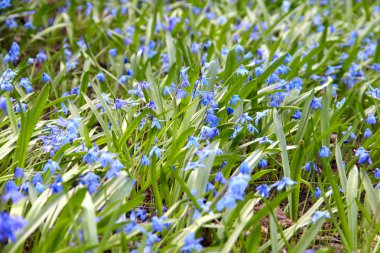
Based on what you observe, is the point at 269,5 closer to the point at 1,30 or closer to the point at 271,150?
the point at 1,30

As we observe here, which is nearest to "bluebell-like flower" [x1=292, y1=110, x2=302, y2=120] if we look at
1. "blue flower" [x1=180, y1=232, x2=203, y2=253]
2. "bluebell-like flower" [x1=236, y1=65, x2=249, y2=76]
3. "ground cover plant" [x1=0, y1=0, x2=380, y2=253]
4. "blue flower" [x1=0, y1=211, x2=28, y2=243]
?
"ground cover plant" [x1=0, y1=0, x2=380, y2=253]

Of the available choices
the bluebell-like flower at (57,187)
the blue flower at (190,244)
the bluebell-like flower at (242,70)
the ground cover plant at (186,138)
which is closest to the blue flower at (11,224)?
the ground cover plant at (186,138)

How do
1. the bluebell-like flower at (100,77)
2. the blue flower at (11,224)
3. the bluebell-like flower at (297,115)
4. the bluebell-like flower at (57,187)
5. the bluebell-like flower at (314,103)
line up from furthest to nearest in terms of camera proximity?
the bluebell-like flower at (100,77) → the bluebell-like flower at (297,115) → the bluebell-like flower at (314,103) → the bluebell-like flower at (57,187) → the blue flower at (11,224)

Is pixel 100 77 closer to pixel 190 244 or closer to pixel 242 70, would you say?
pixel 242 70

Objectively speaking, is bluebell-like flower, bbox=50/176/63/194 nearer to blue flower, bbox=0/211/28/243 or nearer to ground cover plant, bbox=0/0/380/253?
ground cover plant, bbox=0/0/380/253

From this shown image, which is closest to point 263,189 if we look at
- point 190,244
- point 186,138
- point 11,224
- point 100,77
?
point 190,244

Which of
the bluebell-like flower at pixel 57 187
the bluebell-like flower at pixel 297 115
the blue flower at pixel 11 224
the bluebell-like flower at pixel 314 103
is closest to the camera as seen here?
the blue flower at pixel 11 224

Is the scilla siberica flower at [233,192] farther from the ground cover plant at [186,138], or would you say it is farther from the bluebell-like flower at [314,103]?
the bluebell-like flower at [314,103]

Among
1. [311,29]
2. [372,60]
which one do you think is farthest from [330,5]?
[372,60]
